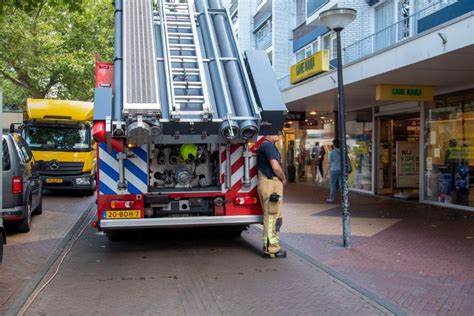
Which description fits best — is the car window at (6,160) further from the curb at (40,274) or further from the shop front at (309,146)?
the shop front at (309,146)

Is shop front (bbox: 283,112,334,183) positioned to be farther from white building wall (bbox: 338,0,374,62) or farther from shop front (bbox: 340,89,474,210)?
white building wall (bbox: 338,0,374,62)

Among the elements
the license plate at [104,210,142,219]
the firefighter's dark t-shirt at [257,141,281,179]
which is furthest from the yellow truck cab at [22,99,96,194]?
the firefighter's dark t-shirt at [257,141,281,179]

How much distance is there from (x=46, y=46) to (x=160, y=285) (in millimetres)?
19580

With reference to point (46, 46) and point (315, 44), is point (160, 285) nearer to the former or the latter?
point (315, 44)

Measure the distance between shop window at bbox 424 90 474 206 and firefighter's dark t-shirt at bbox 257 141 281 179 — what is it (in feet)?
22.4

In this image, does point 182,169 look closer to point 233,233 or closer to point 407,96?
point 233,233

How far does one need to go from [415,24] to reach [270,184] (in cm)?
854

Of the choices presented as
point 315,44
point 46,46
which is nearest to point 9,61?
point 46,46

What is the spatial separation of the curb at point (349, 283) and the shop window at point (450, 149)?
6120 millimetres

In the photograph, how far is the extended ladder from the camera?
6.81 meters

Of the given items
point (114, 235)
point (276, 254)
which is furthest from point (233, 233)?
point (114, 235)

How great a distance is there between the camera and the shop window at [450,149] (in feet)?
40.4

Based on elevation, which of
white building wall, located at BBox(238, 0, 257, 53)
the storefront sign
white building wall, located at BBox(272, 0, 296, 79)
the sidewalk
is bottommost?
the sidewalk

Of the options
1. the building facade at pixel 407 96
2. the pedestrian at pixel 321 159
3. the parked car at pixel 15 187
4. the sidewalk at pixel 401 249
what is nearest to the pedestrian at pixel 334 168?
the sidewalk at pixel 401 249
